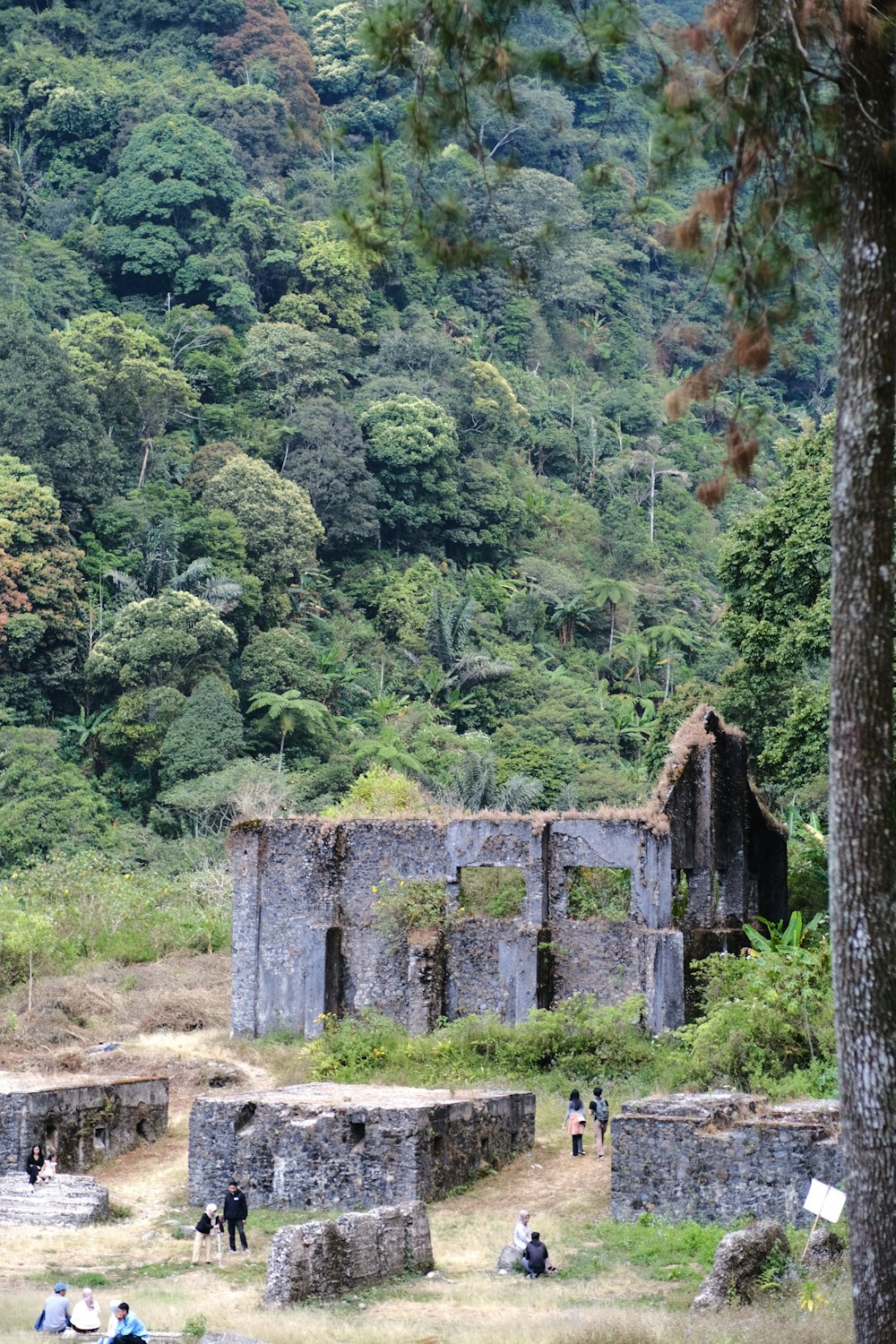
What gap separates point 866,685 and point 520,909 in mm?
17680

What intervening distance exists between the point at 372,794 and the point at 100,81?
65.6 m

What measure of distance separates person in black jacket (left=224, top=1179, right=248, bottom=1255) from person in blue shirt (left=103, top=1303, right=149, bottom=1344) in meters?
4.16

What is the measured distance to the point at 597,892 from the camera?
27.0 metres

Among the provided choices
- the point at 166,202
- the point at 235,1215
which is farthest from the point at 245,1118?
the point at 166,202

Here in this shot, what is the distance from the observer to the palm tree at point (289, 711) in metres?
55.5

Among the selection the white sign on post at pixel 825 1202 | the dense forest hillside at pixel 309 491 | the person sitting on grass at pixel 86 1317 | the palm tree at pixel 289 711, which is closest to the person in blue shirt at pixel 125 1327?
the person sitting on grass at pixel 86 1317

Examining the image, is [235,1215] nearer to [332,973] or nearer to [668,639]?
[332,973]

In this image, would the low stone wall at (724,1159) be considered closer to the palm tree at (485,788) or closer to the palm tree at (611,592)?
the palm tree at (485,788)

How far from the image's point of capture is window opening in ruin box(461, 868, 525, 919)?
90.6 feet

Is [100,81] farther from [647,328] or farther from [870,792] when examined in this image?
[870,792]

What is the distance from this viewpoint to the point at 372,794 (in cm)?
3881

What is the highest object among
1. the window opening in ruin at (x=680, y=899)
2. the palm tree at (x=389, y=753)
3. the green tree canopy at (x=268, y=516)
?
the green tree canopy at (x=268, y=516)

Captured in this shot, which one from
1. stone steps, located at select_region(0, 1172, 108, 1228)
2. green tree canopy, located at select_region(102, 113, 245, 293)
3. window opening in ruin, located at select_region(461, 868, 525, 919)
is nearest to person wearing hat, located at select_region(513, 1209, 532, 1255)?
stone steps, located at select_region(0, 1172, 108, 1228)

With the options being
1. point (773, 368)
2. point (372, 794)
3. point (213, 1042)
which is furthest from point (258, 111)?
point (213, 1042)
